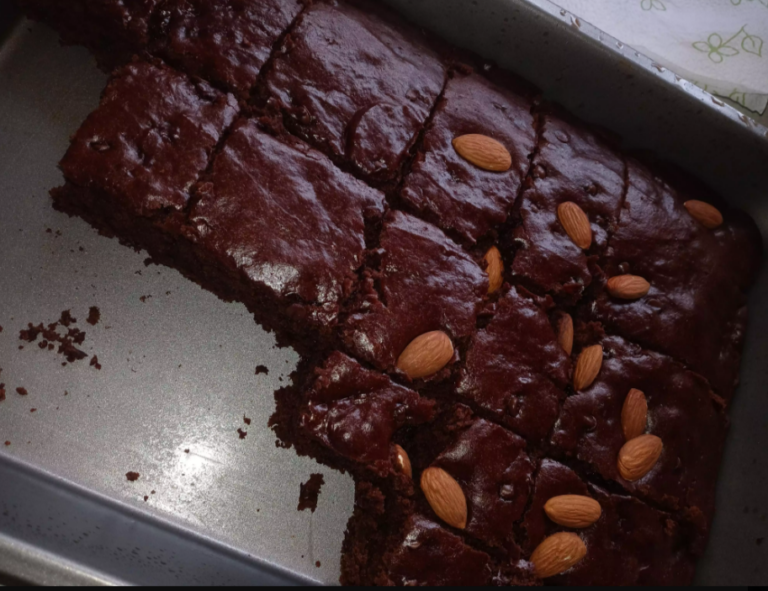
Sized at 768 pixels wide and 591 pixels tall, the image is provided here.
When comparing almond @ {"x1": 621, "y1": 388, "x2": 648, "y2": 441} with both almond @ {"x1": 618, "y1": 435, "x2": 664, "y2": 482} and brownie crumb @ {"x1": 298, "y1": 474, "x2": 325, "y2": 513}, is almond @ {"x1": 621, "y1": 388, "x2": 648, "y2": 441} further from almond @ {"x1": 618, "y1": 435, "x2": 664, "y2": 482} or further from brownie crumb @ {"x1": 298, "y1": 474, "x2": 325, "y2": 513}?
brownie crumb @ {"x1": 298, "y1": 474, "x2": 325, "y2": 513}

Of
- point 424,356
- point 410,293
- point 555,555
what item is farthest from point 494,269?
point 555,555

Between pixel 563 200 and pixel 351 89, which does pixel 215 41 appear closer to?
pixel 351 89

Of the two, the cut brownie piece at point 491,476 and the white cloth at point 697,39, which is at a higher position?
the white cloth at point 697,39

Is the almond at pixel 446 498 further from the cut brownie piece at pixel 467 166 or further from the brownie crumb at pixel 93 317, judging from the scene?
the brownie crumb at pixel 93 317

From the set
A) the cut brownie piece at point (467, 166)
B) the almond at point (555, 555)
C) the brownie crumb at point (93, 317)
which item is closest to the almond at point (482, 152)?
the cut brownie piece at point (467, 166)

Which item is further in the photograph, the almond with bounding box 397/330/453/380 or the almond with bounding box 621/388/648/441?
the almond with bounding box 621/388/648/441

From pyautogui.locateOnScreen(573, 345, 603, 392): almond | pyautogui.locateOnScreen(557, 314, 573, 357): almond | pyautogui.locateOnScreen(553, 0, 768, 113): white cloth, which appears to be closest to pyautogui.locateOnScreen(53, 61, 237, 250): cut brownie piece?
pyautogui.locateOnScreen(557, 314, 573, 357): almond
